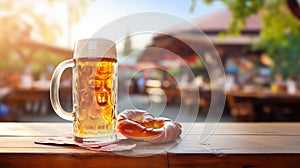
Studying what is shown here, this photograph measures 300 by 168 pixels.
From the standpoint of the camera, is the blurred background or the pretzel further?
the blurred background

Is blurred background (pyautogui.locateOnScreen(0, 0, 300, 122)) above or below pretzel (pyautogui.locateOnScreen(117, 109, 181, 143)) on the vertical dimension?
above

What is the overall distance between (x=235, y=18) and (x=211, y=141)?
4939mm

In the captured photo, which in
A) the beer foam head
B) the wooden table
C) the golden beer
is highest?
the beer foam head

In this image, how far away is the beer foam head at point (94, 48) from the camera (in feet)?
2.48

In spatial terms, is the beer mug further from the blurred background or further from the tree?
the tree

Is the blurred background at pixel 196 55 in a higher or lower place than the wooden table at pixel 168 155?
higher

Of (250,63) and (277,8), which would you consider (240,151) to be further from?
(250,63)

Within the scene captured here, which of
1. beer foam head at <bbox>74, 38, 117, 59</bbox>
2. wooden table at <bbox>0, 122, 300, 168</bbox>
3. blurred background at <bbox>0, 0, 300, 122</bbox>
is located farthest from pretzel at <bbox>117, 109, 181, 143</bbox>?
blurred background at <bbox>0, 0, 300, 122</bbox>

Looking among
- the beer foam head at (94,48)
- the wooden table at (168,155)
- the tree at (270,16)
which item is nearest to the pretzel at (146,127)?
the wooden table at (168,155)

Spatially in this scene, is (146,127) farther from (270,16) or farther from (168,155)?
(270,16)

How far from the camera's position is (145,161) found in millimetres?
684

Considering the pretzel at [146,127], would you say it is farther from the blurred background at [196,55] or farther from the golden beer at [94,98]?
the blurred background at [196,55]

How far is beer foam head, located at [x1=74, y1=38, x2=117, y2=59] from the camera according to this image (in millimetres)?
757

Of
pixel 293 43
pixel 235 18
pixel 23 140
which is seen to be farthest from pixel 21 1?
pixel 293 43
